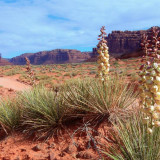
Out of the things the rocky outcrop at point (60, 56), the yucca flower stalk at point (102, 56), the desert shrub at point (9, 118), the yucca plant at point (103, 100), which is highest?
the rocky outcrop at point (60, 56)

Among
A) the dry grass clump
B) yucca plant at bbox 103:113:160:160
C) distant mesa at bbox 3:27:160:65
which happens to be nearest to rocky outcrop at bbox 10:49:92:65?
distant mesa at bbox 3:27:160:65

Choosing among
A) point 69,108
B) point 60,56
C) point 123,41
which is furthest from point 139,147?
point 60,56

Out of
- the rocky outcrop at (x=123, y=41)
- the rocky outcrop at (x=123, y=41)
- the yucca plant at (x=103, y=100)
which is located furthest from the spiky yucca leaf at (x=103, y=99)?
the rocky outcrop at (x=123, y=41)

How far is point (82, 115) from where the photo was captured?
260cm

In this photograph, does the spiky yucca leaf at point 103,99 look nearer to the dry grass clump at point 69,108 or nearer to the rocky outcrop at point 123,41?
the dry grass clump at point 69,108

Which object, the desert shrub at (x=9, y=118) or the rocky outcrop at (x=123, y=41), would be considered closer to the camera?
the desert shrub at (x=9, y=118)

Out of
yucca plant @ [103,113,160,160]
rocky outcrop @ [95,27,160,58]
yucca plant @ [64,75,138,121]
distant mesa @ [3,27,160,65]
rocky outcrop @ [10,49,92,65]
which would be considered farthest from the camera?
rocky outcrop @ [10,49,92,65]

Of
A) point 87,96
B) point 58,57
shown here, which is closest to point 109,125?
point 87,96

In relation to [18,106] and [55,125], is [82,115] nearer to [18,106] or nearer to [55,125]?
[55,125]

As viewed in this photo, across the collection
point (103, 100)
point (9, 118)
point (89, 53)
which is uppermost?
point (89, 53)

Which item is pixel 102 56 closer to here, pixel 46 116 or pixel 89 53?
pixel 46 116

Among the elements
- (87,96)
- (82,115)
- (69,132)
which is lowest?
(69,132)

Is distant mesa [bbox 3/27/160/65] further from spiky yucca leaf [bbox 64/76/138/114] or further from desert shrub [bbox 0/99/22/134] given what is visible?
spiky yucca leaf [bbox 64/76/138/114]

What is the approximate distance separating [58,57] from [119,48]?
5547 centimetres
